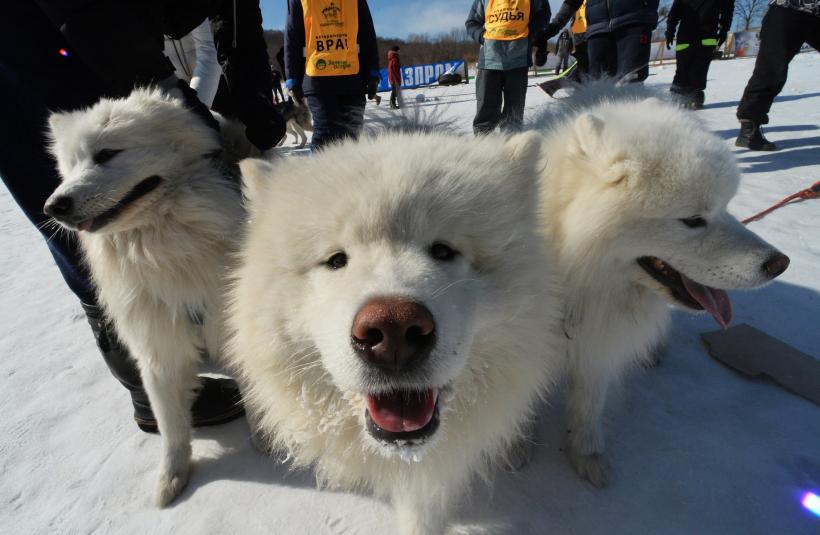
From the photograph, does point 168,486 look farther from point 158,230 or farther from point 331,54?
point 331,54

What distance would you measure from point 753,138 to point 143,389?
762 cm

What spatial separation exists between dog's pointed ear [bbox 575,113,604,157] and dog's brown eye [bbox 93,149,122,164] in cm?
205

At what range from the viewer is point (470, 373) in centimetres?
131

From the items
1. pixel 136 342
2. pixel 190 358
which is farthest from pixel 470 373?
pixel 136 342

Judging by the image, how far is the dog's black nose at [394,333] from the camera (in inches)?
37.1

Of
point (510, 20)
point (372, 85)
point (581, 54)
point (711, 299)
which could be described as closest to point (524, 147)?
point (711, 299)

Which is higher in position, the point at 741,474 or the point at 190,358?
the point at 190,358

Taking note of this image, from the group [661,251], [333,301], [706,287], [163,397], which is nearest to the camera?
[333,301]

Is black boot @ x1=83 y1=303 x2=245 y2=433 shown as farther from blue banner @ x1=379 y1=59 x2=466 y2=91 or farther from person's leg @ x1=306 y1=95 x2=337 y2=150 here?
blue banner @ x1=379 y1=59 x2=466 y2=91

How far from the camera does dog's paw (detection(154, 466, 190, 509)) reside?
6.18 feet

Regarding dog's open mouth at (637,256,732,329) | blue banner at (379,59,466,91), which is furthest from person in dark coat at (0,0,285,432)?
blue banner at (379,59,466,91)

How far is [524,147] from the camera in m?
1.46

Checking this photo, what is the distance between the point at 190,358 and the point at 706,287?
2.47 meters

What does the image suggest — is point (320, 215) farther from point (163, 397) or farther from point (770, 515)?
point (770, 515)
